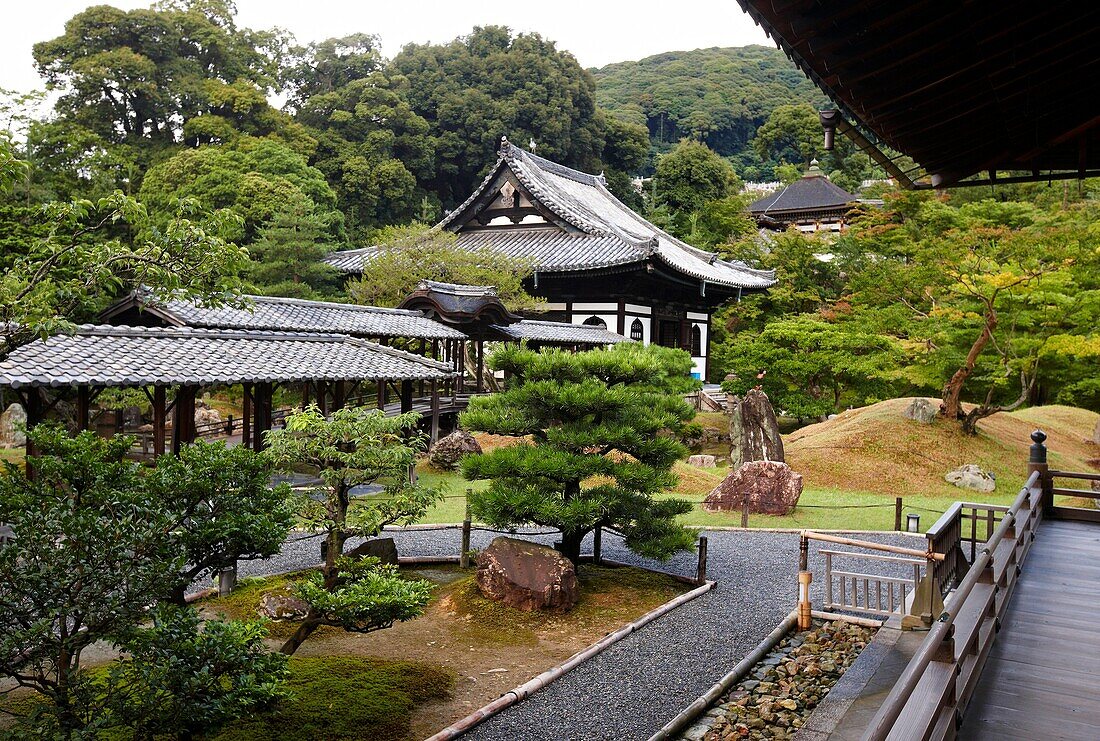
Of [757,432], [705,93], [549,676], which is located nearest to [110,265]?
[549,676]

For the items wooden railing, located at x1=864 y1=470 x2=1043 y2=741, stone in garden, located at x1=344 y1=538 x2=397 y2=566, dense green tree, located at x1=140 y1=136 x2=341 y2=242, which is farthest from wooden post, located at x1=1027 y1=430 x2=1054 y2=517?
dense green tree, located at x1=140 y1=136 x2=341 y2=242

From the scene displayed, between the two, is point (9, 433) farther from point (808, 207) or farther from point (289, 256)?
point (808, 207)

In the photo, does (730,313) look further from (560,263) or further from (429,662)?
(429,662)

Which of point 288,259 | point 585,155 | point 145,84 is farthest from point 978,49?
point 585,155

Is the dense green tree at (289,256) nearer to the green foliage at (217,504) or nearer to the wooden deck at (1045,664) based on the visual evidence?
the green foliage at (217,504)

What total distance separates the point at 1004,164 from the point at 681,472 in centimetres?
1126

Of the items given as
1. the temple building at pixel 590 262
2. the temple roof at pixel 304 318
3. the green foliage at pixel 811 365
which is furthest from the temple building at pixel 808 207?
the temple roof at pixel 304 318

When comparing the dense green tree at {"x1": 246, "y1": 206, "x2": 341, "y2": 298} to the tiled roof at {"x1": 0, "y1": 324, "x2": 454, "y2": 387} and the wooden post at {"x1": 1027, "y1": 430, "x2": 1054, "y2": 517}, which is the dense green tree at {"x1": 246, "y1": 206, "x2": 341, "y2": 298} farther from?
the wooden post at {"x1": 1027, "y1": 430, "x2": 1054, "y2": 517}

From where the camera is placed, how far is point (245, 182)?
2436 cm

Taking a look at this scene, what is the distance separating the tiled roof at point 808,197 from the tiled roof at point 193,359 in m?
32.3

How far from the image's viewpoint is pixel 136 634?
3916 millimetres

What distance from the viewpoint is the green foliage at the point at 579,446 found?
869 cm

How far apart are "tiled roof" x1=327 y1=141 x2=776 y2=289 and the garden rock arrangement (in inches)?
612

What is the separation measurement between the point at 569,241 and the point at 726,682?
20212 millimetres
